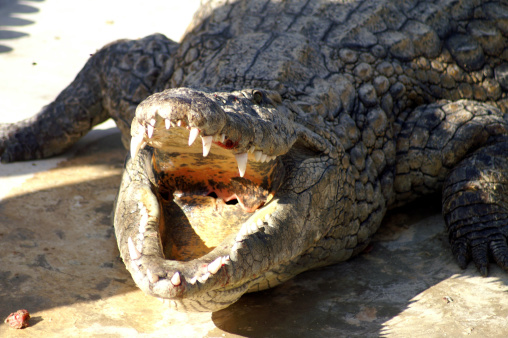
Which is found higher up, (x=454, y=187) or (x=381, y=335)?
(x=454, y=187)

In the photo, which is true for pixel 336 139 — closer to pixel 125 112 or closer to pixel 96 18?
pixel 125 112

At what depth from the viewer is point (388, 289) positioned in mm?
3023

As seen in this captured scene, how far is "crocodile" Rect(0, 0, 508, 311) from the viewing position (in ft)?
7.94

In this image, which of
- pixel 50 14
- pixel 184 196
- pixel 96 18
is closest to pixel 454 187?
pixel 184 196

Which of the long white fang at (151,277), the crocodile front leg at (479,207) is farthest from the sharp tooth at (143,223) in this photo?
the crocodile front leg at (479,207)

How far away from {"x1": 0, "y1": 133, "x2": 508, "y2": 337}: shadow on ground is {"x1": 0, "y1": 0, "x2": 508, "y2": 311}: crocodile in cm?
15

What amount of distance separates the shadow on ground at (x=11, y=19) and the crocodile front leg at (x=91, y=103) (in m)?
Answer: 2.74

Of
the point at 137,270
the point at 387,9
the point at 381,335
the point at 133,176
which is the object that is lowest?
the point at 381,335

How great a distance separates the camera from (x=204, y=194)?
2.95 metres

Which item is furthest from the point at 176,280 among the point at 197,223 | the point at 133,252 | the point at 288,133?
the point at 288,133

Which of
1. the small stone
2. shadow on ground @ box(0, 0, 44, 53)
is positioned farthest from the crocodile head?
shadow on ground @ box(0, 0, 44, 53)

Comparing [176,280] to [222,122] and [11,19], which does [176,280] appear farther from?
[11,19]

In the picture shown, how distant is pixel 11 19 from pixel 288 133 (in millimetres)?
7092

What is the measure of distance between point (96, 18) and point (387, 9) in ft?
19.1
